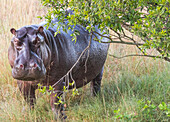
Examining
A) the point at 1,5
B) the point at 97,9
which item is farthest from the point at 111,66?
the point at 1,5

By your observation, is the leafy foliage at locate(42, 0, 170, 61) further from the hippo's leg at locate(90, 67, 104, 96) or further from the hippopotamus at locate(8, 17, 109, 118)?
the hippo's leg at locate(90, 67, 104, 96)

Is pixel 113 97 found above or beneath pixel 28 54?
beneath

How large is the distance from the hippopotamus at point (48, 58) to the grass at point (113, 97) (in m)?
0.20

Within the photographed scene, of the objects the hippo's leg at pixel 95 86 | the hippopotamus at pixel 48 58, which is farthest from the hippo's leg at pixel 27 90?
the hippo's leg at pixel 95 86

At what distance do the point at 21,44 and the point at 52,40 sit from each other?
50cm

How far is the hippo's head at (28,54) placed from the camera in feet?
6.66

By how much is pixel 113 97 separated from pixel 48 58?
1011 millimetres

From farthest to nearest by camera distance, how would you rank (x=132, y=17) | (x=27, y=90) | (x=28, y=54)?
(x=27, y=90) → (x=132, y=17) → (x=28, y=54)

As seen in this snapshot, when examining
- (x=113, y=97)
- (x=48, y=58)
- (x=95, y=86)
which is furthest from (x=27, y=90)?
(x=95, y=86)

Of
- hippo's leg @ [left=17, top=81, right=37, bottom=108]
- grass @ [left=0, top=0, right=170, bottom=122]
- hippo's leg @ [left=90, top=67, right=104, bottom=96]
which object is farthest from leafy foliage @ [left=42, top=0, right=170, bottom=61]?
hippo's leg @ [left=90, top=67, right=104, bottom=96]

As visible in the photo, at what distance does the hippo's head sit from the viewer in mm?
2029

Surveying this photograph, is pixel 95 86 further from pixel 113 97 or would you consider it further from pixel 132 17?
pixel 132 17

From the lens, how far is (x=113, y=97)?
302 cm

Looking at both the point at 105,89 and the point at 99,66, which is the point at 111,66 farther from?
the point at 99,66
